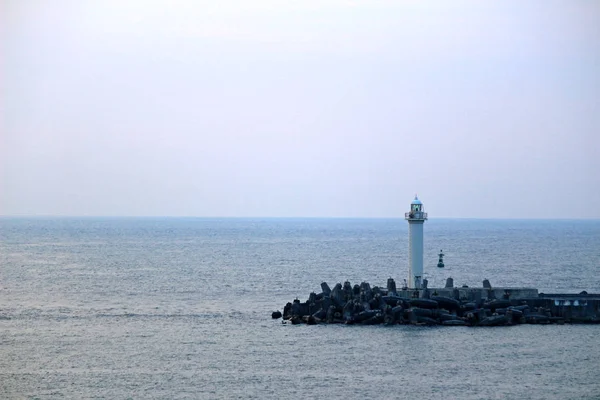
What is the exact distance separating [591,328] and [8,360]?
78.1 feet

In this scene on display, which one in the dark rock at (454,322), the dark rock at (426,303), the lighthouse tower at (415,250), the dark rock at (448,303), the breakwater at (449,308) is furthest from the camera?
the lighthouse tower at (415,250)

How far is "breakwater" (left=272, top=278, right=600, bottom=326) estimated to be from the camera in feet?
135

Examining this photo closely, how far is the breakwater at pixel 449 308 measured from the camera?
41062mm

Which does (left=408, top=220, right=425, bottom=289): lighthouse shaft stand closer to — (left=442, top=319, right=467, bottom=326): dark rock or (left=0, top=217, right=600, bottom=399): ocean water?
(left=442, top=319, right=467, bottom=326): dark rock

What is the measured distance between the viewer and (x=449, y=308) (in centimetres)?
4188

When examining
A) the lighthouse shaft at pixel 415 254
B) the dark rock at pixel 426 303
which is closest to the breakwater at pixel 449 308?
the dark rock at pixel 426 303

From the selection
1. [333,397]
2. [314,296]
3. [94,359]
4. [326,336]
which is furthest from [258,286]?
[333,397]

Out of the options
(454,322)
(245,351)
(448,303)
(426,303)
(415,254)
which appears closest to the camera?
(245,351)

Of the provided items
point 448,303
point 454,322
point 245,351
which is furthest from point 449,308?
point 245,351

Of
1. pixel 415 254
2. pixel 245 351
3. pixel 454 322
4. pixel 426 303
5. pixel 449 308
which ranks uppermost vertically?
pixel 415 254

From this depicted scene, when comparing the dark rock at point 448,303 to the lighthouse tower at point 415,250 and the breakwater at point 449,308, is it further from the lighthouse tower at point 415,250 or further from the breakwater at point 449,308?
the lighthouse tower at point 415,250

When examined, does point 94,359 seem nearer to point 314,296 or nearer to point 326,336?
point 326,336

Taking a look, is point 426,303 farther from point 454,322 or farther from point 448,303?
point 454,322

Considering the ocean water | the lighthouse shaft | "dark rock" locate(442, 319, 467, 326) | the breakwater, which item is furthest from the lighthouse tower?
the ocean water
